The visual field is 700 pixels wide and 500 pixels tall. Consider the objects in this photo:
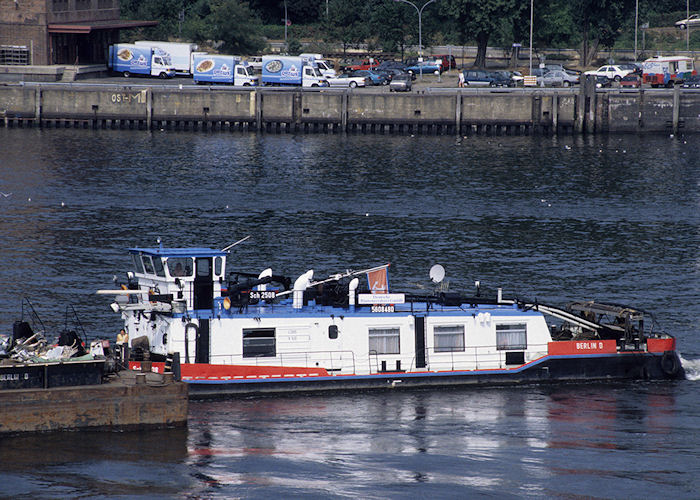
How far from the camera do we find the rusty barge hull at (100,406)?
31.8 metres

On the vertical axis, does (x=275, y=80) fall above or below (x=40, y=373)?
above

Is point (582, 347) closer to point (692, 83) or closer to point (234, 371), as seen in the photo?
point (234, 371)

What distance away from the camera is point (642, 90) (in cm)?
10425

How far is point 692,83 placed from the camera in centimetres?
10925

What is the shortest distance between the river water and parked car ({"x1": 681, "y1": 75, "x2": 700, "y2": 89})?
8783 mm

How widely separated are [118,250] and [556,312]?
2732 centimetres

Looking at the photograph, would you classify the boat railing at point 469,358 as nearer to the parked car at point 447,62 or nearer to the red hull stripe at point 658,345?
the red hull stripe at point 658,345

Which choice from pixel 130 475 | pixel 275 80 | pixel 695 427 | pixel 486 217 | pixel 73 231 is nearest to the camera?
pixel 130 475

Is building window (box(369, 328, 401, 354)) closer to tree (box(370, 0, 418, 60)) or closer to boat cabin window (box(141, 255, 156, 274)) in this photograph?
boat cabin window (box(141, 255, 156, 274))

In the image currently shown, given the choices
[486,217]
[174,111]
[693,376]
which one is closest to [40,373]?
[693,376]

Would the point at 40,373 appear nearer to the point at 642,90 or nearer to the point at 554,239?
the point at 554,239

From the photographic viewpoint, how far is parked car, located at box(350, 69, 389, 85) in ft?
369

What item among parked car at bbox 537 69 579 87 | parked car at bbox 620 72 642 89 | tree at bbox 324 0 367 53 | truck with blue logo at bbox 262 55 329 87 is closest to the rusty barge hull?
truck with blue logo at bbox 262 55 329 87

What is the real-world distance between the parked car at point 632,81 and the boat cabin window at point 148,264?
3286 inches
